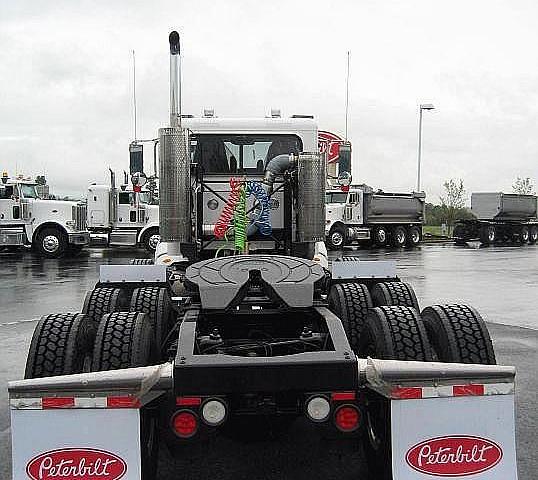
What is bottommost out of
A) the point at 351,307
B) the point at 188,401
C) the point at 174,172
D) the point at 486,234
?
the point at 486,234

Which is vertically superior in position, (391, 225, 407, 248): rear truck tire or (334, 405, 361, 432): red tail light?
(334, 405, 361, 432): red tail light

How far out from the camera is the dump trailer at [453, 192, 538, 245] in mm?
37469

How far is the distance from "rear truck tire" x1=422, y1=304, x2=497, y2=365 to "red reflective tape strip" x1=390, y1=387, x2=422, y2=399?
852 millimetres

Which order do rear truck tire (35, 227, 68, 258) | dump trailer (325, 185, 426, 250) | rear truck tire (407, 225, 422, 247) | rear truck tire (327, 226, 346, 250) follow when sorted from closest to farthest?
rear truck tire (35, 227, 68, 258) < rear truck tire (327, 226, 346, 250) < dump trailer (325, 185, 426, 250) < rear truck tire (407, 225, 422, 247)

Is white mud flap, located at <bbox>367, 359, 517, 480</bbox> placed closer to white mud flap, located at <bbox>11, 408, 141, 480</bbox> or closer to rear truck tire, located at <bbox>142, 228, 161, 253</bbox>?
white mud flap, located at <bbox>11, 408, 141, 480</bbox>

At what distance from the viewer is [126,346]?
3.98 meters

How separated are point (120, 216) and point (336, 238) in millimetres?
9038

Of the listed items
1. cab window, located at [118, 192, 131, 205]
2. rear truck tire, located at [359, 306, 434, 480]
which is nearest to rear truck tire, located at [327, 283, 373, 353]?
rear truck tire, located at [359, 306, 434, 480]

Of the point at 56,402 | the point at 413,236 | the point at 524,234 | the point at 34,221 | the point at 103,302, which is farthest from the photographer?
the point at 524,234

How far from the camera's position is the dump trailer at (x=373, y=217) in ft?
95.4

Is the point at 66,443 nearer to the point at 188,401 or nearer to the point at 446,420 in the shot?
the point at 188,401

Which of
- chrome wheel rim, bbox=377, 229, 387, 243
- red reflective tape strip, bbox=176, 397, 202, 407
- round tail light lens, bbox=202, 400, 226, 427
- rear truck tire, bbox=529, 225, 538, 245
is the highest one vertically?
red reflective tape strip, bbox=176, 397, 202, 407

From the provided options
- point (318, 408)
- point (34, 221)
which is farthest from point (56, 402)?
point (34, 221)

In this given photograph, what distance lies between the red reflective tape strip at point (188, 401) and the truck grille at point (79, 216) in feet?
73.3
